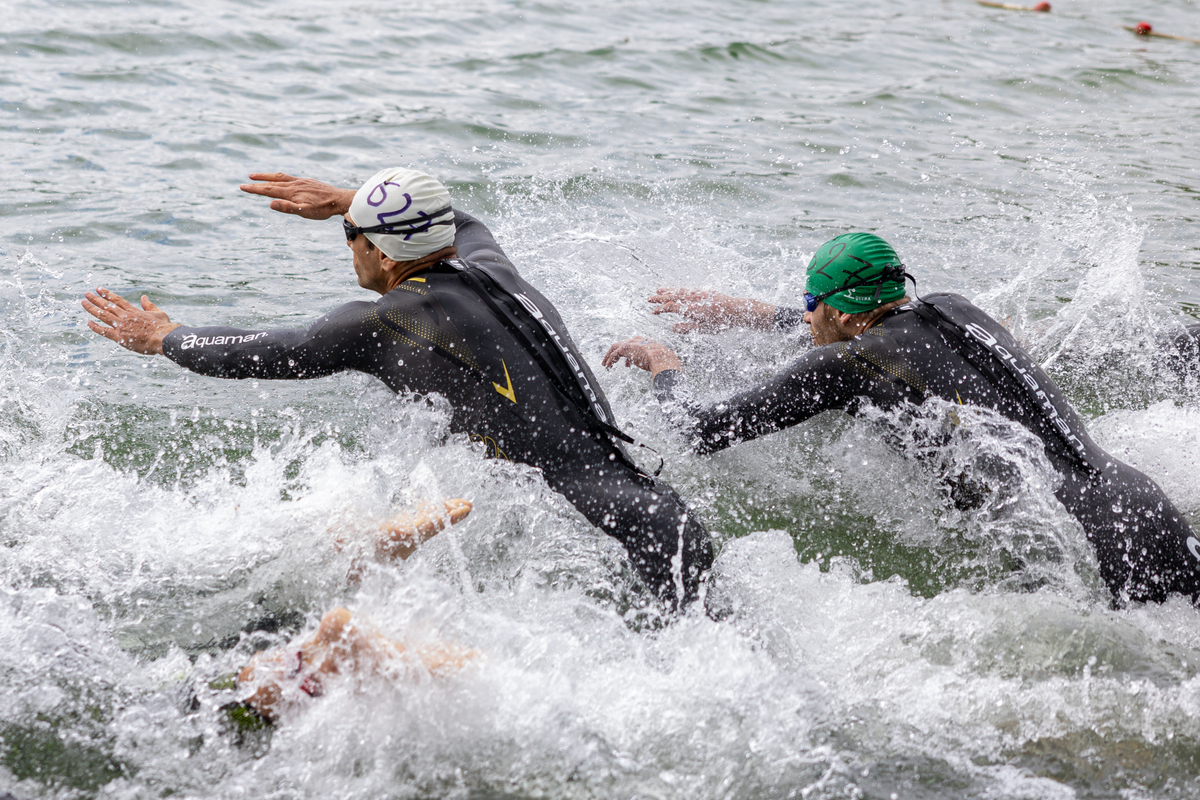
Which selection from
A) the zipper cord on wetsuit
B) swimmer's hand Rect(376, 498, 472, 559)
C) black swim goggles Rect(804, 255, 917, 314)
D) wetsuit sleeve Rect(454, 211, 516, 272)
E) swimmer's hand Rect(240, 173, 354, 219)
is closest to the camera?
swimmer's hand Rect(376, 498, 472, 559)

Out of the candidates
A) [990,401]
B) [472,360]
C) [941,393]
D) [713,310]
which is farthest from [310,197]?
[990,401]

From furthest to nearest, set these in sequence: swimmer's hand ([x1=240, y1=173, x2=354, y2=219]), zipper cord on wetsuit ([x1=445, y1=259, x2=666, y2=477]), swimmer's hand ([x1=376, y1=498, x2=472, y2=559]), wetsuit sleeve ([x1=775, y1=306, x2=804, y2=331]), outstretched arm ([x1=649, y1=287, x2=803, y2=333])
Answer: outstretched arm ([x1=649, y1=287, x2=803, y2=333])
wetsuit sleeve ([x1=775, y1=306, x2=804, y2=331])
swimmer's hand ([x1=240, y1=173, x2=354, y2=219])
zipper cord on wetsuit ([x1=445, y1=259, x2=666, y2=477])
swimmer's hand ([x1=376, y1=498, x2=472, y2=559])

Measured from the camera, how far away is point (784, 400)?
5.24 m

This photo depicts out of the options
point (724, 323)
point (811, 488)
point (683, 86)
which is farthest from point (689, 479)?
point (683, 86)

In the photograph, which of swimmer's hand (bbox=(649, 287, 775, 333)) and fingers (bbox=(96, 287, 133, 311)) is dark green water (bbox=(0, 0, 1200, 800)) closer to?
swimmer's hand (bbox=(649, 287, 775, 333))

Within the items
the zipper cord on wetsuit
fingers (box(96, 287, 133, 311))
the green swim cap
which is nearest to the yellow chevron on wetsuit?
the zipper cord on wetsuit

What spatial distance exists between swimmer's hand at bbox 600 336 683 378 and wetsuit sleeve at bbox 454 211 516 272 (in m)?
0.81

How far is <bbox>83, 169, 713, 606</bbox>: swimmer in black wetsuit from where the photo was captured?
4660mm

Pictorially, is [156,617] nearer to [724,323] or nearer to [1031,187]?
[724,323]

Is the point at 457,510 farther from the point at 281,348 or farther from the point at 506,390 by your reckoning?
the point at 281,348

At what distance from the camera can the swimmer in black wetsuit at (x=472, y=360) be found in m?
4.66

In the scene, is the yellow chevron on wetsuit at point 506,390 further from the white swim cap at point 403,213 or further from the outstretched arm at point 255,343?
the white swim cap at point 403,213

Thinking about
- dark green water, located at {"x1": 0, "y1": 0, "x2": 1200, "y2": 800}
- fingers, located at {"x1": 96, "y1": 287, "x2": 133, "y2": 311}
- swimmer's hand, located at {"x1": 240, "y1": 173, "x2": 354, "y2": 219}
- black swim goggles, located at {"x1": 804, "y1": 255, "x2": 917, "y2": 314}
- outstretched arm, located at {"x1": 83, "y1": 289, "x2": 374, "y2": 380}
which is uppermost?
swimmer's hand, located at {"x1": 240, "y1": 173, "x2": 354, "y2": 219}

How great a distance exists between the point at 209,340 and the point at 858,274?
3.19 m
